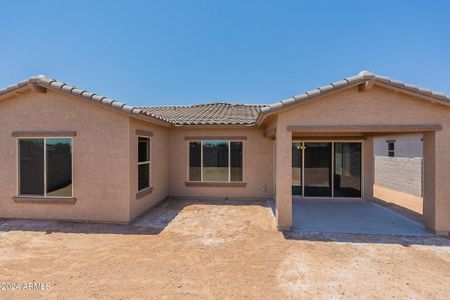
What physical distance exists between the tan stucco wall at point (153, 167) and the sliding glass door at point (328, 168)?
5.71 meters

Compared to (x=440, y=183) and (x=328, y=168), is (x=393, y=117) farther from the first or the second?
(x=328, y=168)

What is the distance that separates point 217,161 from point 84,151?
510 cm

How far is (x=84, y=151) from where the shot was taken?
23.8 feet

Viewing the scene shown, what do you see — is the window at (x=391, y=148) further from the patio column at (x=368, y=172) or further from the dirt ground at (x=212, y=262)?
the dirt ground at (x=212, y=262)

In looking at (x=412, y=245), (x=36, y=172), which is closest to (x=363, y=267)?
(x=412, y=245)

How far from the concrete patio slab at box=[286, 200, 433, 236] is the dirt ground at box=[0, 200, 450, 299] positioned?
491mm

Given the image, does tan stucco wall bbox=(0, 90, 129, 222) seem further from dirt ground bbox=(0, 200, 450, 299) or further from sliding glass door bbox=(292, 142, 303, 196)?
sliding glass door bbox=(292, 142, 303, 196)

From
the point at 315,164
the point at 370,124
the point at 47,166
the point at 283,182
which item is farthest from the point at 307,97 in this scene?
the point at 47,166

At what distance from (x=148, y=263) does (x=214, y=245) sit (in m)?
1.57

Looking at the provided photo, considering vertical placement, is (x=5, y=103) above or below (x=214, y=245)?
above

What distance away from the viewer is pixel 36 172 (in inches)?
293

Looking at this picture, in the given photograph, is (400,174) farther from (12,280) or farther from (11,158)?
(11,158)

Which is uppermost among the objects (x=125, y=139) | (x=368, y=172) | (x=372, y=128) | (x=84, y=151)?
(x=372, y=128)

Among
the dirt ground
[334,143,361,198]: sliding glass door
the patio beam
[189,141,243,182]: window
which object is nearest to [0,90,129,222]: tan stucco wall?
the dirt ground
